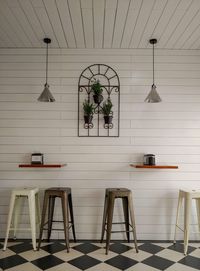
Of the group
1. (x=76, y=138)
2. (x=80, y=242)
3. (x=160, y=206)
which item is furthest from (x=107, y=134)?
(x=80, y=242)

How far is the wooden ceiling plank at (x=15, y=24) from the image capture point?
283 centimetres

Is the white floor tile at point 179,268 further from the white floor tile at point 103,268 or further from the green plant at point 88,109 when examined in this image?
the green plant at point 88,109

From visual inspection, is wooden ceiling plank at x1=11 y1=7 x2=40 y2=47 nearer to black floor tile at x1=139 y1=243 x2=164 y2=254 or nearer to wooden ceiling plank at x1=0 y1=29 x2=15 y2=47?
wooden ceiling plank at x1=0 y1=29 x2=15 y2=47

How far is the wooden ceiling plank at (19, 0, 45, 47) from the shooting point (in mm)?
2756

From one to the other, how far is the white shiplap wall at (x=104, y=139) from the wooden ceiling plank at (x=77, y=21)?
238mm

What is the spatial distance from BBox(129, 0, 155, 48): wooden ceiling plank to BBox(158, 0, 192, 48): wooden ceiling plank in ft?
0.92

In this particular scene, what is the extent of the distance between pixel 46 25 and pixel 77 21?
39 cm

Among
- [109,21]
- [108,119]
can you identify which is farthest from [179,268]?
[109,21]

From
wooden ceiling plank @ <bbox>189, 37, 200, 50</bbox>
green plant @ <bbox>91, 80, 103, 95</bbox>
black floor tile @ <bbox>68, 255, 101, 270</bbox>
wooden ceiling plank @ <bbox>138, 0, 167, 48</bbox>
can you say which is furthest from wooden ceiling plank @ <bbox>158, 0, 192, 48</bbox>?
black floor tile @ <bbox>68, 255, 101, 270</bbox>

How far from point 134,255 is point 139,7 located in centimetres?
275

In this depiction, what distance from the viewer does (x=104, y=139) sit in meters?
3.86

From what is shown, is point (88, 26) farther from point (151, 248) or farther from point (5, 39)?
point (151, 248)

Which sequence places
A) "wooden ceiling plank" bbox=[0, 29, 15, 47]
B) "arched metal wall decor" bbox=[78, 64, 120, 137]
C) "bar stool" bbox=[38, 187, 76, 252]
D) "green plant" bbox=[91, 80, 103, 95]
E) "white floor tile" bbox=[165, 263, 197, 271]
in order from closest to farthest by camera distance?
"white floor tile" bbox=[165, 263, 197, 271]
"bar stool" bbox=[38, 187, 76, 252]
"wooden ceiling plank" bbox=[0, 29, 15, 47]
"green plant" bbox=[91, 80, 103, 95]
"arched metal wall decor" bbox=[78, 64, 120, 137]

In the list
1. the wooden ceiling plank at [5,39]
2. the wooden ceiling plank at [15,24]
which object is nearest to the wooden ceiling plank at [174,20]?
the wooden ceiling plank at [15,24]
